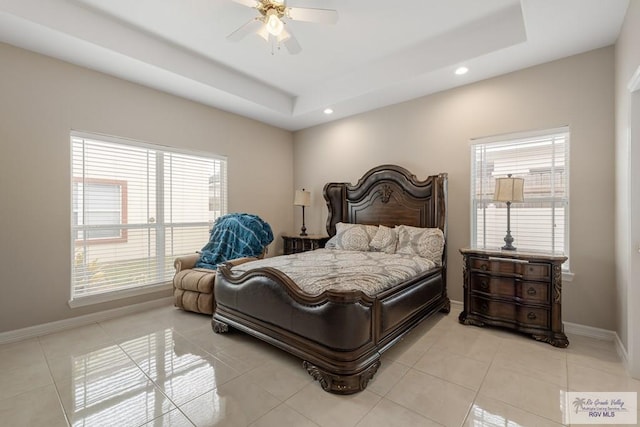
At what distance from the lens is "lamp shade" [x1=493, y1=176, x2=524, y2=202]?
2.88 m

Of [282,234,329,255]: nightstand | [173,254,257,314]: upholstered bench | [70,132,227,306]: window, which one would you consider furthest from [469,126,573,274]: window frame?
[70,132,227,306]: window

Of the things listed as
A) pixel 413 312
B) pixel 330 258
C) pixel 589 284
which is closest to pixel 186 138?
pixel 330 258

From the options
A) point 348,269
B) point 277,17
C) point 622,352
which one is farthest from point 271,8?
point 622,352

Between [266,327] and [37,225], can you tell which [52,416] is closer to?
[266,327]

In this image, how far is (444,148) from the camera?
12.2 feet

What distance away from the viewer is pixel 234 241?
392cm

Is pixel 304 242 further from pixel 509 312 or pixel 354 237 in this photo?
pixel 509 312

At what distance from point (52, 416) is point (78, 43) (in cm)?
300

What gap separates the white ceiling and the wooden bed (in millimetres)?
1363

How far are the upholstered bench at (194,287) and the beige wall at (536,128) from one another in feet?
8.44

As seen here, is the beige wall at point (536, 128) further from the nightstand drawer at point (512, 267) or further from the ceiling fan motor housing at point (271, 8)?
the ceiling fan motor housing at point (271, 8)

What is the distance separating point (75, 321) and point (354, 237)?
10.8 ft

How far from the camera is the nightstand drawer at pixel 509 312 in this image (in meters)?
2.67

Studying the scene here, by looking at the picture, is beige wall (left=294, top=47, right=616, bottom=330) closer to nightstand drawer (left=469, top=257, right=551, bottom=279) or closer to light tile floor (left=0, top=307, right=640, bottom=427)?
nightstand drawer (left=469, top=257, right=551, bottom=279)
